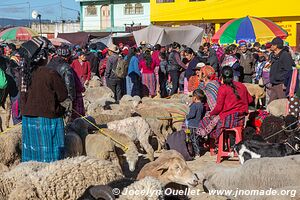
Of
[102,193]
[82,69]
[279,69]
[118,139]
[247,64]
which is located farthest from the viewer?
[247,64]

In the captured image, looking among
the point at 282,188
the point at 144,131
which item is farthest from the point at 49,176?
the point at 144,131

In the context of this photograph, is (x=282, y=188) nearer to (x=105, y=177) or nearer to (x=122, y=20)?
(x=105, y=177)

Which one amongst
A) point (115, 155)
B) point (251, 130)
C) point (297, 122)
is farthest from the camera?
point (251, 130)

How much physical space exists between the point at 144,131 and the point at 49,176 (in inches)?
135

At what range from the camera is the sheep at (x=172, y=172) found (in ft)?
15.6

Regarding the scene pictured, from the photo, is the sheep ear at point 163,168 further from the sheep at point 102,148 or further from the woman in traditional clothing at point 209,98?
the woman in traditional clothing at point 209,98

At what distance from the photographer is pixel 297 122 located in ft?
22.9

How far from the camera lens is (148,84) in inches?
498

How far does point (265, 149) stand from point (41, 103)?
2.83 meters

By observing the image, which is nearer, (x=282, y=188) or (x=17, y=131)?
(x=282, y=188)

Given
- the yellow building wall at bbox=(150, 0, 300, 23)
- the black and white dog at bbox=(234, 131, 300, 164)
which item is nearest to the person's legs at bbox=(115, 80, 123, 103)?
the black and white dog at bbox=(234, 131, 300, 164)

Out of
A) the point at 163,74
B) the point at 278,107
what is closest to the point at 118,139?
the point at 278,107

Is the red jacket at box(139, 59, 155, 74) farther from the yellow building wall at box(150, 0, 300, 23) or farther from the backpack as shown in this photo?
the yellow building wall at box(150, 0, 300, 23)

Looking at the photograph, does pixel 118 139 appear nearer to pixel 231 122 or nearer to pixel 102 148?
pixel 102 148
